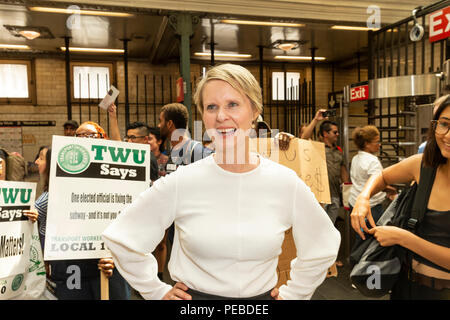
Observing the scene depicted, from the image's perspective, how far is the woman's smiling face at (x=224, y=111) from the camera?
3.65ft

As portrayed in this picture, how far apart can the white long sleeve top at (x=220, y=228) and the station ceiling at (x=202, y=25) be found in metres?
4.84

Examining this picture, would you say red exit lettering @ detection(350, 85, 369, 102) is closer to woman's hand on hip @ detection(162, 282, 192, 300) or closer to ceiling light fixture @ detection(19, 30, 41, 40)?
woman's hand on hip @ detection(162, 282, 192, 300)

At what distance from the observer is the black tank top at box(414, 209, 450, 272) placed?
4.42 ft

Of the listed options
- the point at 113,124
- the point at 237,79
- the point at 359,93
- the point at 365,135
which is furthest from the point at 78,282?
the point at 359,93

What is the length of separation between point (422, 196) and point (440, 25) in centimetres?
388

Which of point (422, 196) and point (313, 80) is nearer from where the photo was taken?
point (422, 196)

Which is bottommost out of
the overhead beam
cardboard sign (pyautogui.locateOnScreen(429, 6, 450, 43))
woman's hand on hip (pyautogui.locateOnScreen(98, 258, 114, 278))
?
woman's hand on hip (pyautogui.locateOnScreen(98, 258, 114, 278))

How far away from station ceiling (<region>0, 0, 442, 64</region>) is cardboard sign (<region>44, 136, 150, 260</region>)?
4059 millimetres

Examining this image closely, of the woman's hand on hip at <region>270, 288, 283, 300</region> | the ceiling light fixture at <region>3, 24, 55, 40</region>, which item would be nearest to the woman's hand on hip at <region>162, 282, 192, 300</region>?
the woman's hand on hip at <region>270, 288, 283, 300</region>

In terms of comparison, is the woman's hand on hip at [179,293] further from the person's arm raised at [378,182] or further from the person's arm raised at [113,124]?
the person's arm raised at [113,124]

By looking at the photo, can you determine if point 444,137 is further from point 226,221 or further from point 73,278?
point 73,278

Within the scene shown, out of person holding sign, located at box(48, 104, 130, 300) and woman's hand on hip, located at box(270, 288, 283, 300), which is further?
person holding sign, located at box(48, 104, 130, 300)

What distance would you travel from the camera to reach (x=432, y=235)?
1.38 metres
